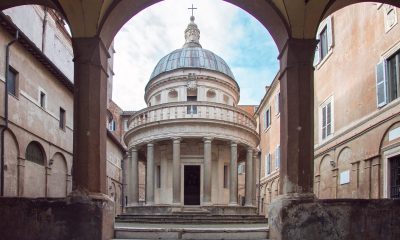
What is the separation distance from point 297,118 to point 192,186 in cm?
2164

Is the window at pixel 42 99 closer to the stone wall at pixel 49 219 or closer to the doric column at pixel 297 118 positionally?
the stone wall at pixel 49 219

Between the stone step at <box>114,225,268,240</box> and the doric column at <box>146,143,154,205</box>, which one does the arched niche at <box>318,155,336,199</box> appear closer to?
the doric column at <box>146,143,154,205</box>

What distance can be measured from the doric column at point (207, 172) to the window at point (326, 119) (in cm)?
640

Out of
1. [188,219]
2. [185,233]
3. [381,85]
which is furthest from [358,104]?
[185,233]

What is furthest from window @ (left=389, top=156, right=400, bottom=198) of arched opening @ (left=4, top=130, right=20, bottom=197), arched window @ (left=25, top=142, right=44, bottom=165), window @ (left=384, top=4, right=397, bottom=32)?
arched window @ (left=25, top=142, right=44, bottom=165)

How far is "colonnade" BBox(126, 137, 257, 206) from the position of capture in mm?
25906

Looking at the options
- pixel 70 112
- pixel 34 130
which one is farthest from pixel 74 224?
pixel 70 112

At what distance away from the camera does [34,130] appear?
2092 centimetres

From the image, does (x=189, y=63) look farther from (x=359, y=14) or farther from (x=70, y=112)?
(x=359, y=14)

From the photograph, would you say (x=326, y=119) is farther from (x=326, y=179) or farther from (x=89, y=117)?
(x=89, y=117)

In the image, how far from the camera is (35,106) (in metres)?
21.2

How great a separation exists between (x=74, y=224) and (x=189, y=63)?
82.9 ft

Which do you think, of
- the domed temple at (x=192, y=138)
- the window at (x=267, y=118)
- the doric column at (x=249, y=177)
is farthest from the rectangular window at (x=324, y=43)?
the window at (x=267, y=118)

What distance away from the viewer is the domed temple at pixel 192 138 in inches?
1036
